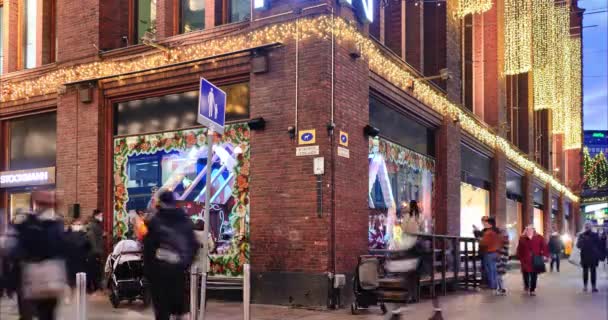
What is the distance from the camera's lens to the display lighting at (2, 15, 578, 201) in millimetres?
12383

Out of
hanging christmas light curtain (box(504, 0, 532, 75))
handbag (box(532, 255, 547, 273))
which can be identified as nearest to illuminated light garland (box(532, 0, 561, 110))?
hanging christmas light curtain (box(504, 0, 532, 75))

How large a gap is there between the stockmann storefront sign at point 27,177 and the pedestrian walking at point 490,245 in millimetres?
10391

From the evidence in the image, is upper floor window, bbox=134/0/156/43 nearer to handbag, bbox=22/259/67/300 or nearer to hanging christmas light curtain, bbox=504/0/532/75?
handbag, bbox=22/259/67/300

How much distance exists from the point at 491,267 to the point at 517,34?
1133 centimetres

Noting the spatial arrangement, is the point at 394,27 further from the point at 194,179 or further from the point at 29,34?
the point at 29,34

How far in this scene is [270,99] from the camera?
12.6 metres

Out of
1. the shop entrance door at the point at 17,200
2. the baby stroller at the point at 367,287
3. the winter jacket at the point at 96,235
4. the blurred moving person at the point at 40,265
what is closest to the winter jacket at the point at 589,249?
the baby stroller at the point at 367,287

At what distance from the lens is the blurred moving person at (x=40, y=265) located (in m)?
6.95

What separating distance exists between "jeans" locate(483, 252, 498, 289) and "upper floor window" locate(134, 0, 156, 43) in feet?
31.0

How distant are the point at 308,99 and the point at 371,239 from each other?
3.70m

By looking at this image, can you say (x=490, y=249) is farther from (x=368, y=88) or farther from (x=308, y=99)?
(x=308, y=99)

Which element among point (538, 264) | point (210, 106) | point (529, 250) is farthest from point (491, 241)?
point (210, 106)

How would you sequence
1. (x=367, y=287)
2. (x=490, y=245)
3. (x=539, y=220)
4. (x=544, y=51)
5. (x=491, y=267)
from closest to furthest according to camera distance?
(x=367, y=287) < (x=491, y=267) < (x=490, y=245) < (x=544, y=51) < (x=539, y=220)

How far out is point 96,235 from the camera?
44.9ft
